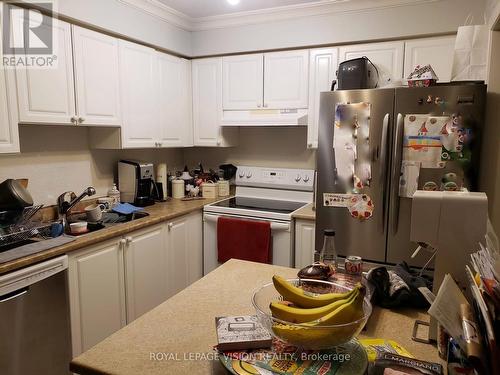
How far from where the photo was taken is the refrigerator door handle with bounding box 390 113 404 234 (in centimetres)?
204

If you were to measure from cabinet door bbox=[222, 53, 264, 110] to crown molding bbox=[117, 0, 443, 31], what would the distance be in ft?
0.98

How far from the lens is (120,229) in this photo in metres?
2.22

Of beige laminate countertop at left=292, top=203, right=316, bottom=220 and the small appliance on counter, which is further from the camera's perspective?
the small appliance on counter

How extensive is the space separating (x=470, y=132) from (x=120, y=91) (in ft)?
7.52

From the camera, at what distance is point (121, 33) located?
255 centimetres

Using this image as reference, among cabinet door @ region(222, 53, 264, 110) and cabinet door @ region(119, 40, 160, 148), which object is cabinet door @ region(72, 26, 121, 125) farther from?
cabinet door @ region(222, 53, 264, 110)

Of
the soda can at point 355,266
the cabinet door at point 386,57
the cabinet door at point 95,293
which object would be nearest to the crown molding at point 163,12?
the cabinet door at point 386,57

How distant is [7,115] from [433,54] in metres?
2.76

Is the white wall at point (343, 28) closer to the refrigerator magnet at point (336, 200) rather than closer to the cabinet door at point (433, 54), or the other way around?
the cabinet door at point (433, 54)

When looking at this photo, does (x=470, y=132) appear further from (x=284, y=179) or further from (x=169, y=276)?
(x=169, y=276)

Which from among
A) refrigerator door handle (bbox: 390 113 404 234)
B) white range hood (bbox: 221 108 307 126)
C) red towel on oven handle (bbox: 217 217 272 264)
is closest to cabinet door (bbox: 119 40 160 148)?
white range hood (bbox: 221 108 307 126)

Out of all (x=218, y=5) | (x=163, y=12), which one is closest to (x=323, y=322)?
(x=218, y=5)

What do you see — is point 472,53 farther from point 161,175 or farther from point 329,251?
point 161,175

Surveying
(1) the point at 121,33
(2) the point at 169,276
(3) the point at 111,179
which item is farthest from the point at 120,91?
(2) the point at 169,276
